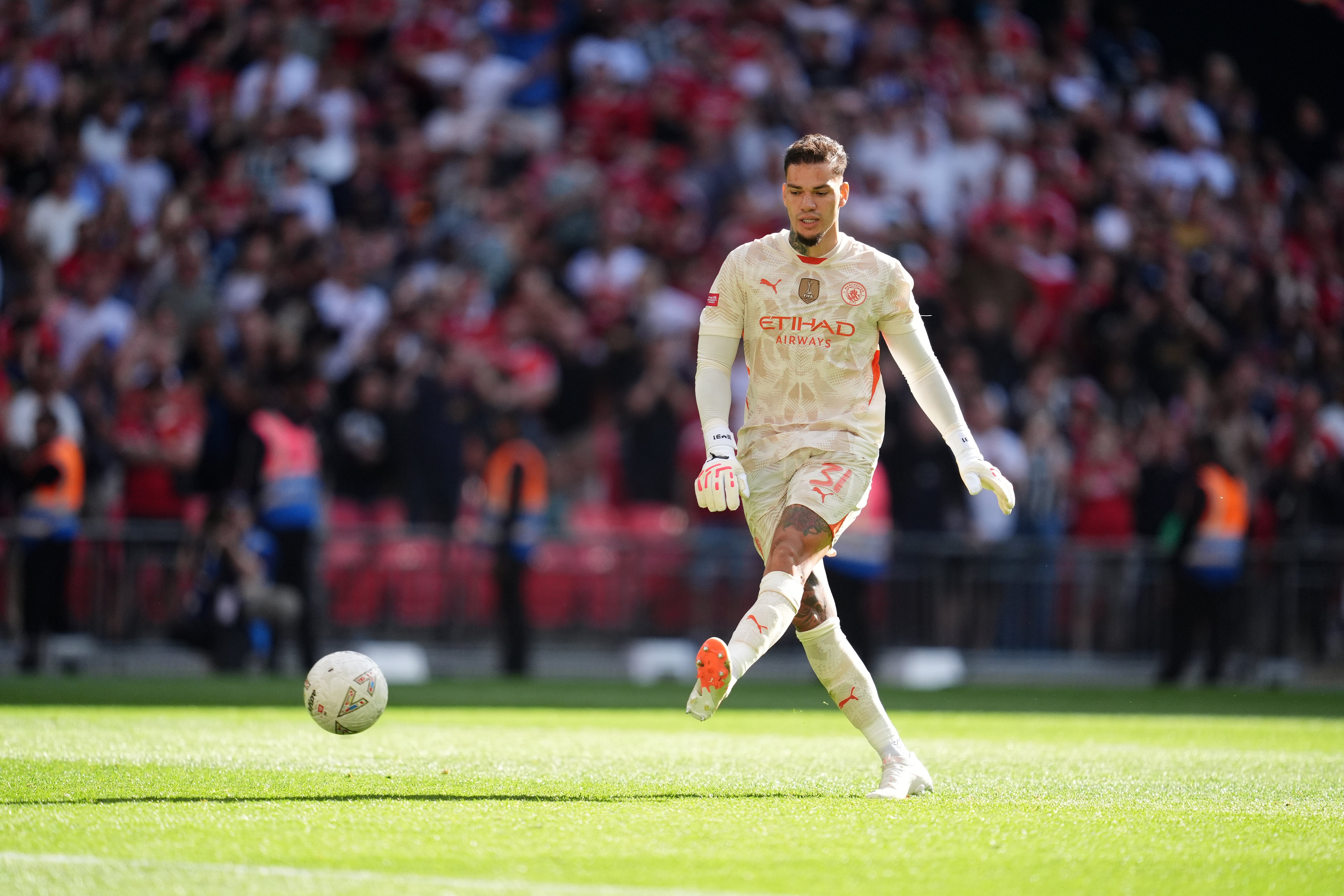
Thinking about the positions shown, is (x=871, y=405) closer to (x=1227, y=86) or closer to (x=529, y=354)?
(x=529, y=354)

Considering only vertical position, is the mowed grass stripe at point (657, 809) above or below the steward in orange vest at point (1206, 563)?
below

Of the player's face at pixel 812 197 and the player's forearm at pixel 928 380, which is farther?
the player's forearm at pixel 928 380

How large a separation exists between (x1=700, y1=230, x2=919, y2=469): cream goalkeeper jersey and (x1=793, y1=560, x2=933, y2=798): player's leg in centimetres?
56

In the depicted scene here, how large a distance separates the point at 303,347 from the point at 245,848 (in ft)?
41.6

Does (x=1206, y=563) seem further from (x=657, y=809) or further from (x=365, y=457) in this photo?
(x=657, y=809)

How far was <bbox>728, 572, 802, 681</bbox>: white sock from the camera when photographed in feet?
22.2

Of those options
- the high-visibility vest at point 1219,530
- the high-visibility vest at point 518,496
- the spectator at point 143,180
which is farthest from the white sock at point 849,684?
the spectator at point 143,180

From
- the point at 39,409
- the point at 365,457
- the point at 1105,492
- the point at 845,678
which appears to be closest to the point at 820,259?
the point at 845,678

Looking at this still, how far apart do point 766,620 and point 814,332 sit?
4.27 ft

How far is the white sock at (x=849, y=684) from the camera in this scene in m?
7.54

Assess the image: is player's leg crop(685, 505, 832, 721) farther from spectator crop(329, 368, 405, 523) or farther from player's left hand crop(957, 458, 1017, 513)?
spectator crop(329, 368, 405, 523)

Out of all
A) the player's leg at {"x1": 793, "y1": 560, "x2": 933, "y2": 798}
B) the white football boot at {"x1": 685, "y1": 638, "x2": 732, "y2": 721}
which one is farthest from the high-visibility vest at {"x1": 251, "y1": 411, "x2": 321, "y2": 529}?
the white football boot at {"x1": 685, "y1": 638, "x2": 732, "y2": 721}

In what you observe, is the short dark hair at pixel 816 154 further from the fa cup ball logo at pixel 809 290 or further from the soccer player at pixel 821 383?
the fa cup ball logo at pixel 809 290

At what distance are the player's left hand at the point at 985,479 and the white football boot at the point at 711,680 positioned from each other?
1.24 meters
